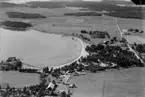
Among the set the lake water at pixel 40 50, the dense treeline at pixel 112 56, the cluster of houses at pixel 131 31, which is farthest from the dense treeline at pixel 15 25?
the dense treeline at pixel 112 56

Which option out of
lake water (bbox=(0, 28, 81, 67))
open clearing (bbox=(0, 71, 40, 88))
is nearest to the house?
open clearing (bbox=(0, 71, 40, 88))

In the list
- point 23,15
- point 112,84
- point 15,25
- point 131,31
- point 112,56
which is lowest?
point 112,84

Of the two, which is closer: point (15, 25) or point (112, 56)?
point (112, 56)

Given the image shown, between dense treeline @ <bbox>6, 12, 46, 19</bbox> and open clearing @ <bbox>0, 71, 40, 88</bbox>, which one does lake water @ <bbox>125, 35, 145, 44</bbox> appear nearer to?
open clearing @ <bbox>0, 71, 40, 88</bbox>

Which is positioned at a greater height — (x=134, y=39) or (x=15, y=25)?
(x=15, y=25)

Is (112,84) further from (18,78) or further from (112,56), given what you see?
(112,56)

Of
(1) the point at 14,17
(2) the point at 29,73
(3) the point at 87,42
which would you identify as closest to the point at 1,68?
(2) the point at 29,73

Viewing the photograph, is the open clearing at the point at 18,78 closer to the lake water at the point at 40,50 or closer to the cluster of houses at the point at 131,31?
the lake water at the point at 40,50

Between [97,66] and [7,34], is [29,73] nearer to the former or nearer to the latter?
[97,66]

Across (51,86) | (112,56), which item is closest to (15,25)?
(112,56)

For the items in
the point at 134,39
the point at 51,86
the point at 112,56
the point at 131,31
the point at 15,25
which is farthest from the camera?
the point at 15,25
